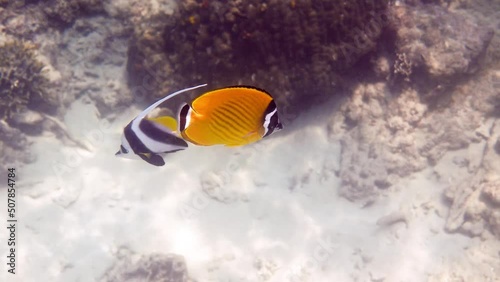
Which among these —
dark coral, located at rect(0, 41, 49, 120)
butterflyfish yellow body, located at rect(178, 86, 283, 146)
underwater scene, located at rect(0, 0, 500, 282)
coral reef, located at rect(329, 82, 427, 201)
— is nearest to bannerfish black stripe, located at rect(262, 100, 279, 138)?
butterflyfish yellow body, located at rect(178, 86, 283, 146)

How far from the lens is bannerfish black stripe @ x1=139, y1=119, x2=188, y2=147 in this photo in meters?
1.98

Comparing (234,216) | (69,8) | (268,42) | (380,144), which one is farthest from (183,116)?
(69,8)

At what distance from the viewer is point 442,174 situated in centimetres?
579

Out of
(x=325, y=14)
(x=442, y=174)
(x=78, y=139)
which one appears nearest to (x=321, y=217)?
(x=442, y=174)

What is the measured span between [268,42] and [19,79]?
13.3 feet

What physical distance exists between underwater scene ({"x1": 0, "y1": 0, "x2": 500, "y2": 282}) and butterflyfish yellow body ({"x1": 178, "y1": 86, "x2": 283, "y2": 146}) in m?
2.99

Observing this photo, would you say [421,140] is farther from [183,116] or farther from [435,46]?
[183,116]

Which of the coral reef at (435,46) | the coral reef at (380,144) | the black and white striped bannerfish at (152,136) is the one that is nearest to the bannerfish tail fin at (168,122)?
the black and white striped bannerfish at (152,136)

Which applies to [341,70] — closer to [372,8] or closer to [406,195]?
[372,8]

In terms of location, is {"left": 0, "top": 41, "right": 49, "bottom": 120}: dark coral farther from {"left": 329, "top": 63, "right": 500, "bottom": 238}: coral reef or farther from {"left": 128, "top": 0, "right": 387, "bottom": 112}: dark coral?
{"left": 329, "top": 63, "right": 500, "bottom": 238}: coral reef

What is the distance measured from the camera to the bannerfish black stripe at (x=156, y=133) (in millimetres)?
1978

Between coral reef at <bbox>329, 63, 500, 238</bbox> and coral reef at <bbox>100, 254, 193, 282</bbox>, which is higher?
coral reef at <bbox>329, 63, 500, 238</bbox>

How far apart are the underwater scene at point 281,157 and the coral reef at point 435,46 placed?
0.03m

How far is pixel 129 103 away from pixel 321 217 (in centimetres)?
370
